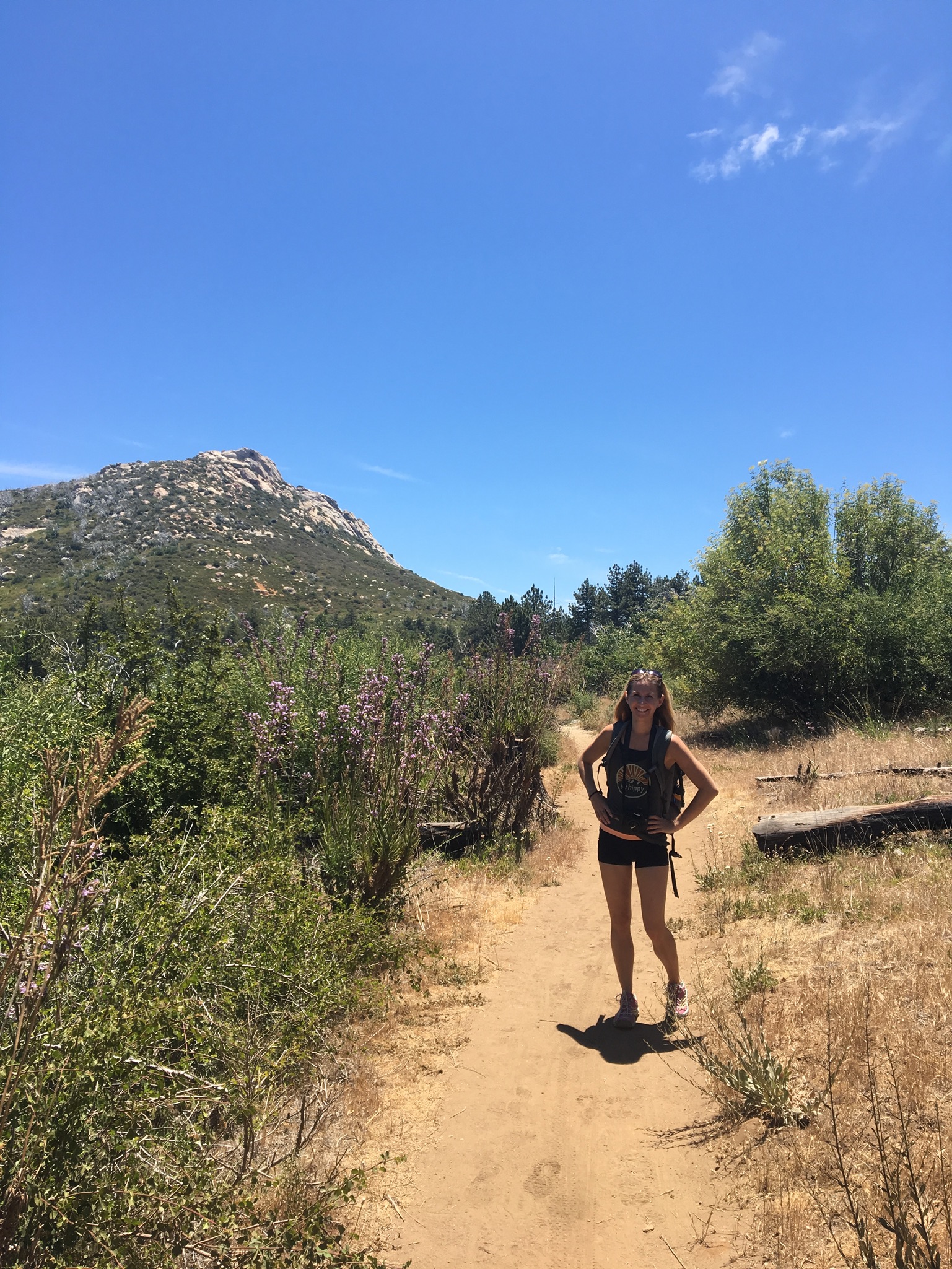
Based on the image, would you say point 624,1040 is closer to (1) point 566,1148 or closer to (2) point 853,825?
(1) point 566,1148

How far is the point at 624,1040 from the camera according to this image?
4.16 metres

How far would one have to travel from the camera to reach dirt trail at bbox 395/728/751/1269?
2695 millimetres

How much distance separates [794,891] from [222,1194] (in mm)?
4946

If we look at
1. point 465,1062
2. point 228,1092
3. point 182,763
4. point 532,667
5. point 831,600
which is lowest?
point 465,1062

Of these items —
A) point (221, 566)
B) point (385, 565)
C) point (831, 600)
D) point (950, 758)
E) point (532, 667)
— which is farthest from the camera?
point (385, 565)

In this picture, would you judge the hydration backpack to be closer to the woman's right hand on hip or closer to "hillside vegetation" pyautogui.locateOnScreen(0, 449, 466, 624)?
the woman's right hand on hip

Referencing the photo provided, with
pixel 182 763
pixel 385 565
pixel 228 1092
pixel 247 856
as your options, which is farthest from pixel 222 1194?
pixel 385 565

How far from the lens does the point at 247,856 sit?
4.68 m

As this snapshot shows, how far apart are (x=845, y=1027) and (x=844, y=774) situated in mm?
7037

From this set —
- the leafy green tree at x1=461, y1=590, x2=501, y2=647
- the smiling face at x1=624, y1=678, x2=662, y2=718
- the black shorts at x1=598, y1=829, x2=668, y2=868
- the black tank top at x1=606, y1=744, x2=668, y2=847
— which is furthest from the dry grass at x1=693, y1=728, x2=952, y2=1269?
the leafy green tree at x1=461, y1=590, x2=501, y2=647

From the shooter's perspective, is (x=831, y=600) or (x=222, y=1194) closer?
(x=222, y=1194)

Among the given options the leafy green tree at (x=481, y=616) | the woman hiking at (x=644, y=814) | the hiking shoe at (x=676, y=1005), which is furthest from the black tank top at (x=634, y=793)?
the leafy green tree at (x=481, y=616)

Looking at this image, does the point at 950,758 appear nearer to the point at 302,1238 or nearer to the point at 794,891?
the point at 794,891

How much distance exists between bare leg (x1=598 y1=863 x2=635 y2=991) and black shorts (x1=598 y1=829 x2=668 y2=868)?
0.16 ft
